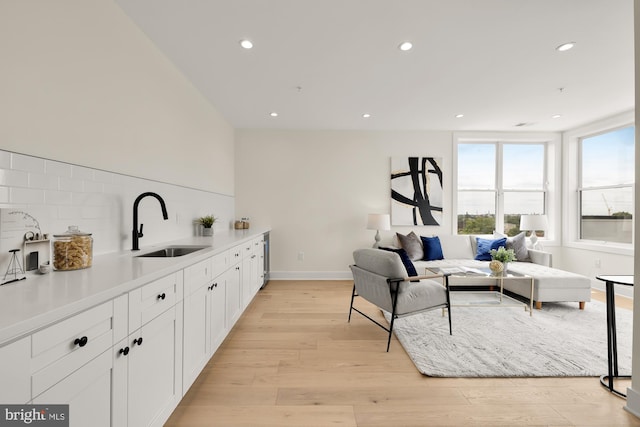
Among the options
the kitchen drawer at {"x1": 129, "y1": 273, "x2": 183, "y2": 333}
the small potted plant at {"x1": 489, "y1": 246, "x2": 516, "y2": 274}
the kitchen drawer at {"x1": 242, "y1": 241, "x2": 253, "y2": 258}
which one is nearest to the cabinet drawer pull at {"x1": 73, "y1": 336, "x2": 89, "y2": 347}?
the kitchen drawer at {"x1": 129, "y1": 273, "x2": 183, "y2": 333}

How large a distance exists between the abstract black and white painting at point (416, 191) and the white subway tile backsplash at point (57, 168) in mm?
4351

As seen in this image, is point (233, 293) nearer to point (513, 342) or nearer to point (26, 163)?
point (26, 163)

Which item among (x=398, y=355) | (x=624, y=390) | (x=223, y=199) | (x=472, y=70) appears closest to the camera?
(x=624, y=390)

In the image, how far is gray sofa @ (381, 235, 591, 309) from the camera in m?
3.33

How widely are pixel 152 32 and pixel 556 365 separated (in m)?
4.28

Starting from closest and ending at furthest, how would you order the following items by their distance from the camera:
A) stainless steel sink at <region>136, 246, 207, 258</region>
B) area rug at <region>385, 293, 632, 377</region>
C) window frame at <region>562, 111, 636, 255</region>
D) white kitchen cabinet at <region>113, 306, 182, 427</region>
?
white kitchen cabinet at <region>113, 306, 182, 427</region>, area rug at <region>385, 293, 632, 377</region>, stainless steel sink at <region>136, 246, 207, 258</region>, window frame at <region>562, 111, 636, 255</region>

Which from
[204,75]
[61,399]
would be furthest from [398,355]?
[204,75]

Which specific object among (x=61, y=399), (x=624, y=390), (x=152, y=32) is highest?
(x=152, y=32)

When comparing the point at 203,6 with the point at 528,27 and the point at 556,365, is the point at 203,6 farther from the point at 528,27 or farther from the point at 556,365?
the point at 556,365

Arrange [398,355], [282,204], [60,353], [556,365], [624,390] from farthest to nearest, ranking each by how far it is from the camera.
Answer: [282,204], [398,355], [556,365], [624,390], [60,353]

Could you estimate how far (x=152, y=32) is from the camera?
2.23 metres

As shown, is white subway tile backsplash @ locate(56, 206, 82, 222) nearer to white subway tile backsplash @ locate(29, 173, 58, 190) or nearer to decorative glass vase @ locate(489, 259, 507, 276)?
white subway tile backsplash @ locate(29, 173, 58, 190)

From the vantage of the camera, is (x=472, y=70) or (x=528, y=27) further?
(x=472, y=70)

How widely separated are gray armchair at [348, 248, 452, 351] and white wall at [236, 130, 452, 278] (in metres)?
2.14
